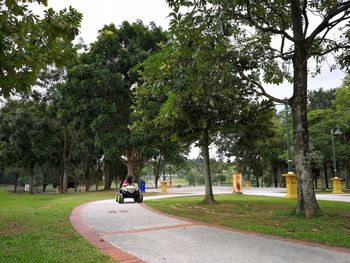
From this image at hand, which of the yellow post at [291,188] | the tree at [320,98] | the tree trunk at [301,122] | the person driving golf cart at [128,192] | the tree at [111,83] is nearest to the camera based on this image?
the tree trunk at [301,122]

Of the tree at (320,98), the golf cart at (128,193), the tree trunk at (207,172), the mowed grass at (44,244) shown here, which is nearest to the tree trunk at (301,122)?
the tree trunk at (207,172)

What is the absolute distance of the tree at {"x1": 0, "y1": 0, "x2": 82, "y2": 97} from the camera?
6.41 m

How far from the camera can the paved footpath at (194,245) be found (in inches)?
246

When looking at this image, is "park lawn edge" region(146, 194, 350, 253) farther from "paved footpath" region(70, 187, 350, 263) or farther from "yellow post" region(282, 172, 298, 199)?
"yellow post" region(282, 172, 298, 199)

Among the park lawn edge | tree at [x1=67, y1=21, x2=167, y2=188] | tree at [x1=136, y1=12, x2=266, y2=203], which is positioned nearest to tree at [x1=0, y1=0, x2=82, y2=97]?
tree at [x1=136, y1=12, x2=266, y2=203]

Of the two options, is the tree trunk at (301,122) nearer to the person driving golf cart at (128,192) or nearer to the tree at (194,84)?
the tree at (194,84)

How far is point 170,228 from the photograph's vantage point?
376 inches

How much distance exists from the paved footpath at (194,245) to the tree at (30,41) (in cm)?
355

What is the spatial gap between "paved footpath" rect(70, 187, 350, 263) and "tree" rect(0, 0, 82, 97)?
140 inches

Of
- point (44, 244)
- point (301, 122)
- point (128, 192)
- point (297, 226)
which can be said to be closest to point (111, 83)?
point (128, 192)

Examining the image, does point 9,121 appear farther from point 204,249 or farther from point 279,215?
point 204,249

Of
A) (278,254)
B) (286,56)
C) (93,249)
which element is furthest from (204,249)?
(286,56)

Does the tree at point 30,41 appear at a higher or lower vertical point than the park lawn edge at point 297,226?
higher

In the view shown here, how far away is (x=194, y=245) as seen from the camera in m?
7.32
